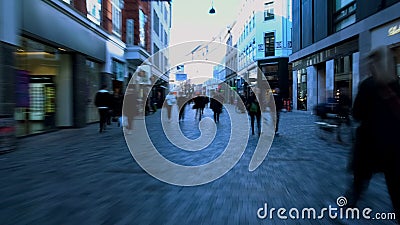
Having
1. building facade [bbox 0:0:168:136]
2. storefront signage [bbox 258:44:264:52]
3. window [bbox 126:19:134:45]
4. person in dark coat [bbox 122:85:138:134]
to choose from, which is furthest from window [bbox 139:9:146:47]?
storefront signage [bbox 258:44:264:52]

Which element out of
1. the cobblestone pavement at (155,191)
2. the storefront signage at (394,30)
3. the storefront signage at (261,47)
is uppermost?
the storefront signage at (261,47)

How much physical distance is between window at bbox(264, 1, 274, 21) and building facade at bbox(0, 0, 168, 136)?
988 inches

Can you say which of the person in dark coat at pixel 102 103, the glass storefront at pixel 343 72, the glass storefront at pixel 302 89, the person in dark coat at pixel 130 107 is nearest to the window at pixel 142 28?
the glass storefront at pixel 302 89

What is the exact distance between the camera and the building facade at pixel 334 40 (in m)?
17.2

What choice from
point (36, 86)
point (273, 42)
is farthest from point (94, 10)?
point (273, 42)

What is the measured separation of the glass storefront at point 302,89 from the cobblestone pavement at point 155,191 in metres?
23.2

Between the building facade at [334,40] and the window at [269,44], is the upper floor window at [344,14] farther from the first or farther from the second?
the window at [269,44]

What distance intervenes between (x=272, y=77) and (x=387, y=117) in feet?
133

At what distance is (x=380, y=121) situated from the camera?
10.5 ft

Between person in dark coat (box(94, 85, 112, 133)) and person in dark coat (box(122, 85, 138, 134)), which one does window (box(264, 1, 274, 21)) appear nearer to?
person in dark coat (box(122, 85, 138, 134))

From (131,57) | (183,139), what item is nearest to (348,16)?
(131,57)

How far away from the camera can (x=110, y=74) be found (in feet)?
66.4

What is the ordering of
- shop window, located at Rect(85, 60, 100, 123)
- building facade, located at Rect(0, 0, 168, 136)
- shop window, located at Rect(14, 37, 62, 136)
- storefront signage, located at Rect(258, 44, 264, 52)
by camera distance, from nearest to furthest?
1. building facade, located at Rect(0, 0, 168, 136)
2. shop window, located at Rect(14, 37, 62, 136)
3. shop window, located at Rect(85, 60, 100, 123)
4. storefront signage, located at Rect(258, 44, 264, 52)

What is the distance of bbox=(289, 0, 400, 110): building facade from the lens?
56.4ft
